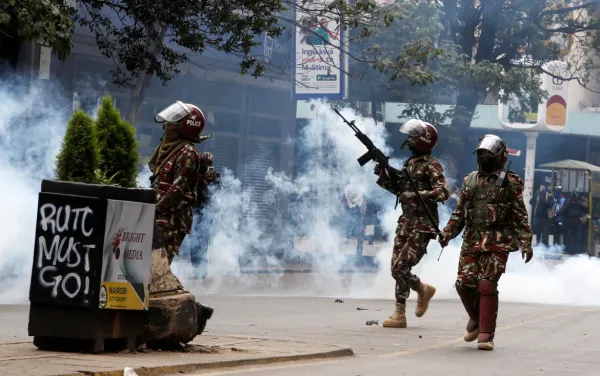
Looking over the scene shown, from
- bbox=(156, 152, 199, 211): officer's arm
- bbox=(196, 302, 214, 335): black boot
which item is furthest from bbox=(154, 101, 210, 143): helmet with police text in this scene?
bbox=(196, 302, 214, 335): black boot

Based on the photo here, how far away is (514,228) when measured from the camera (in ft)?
34.6

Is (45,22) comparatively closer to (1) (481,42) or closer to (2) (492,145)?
(2) (492,145)

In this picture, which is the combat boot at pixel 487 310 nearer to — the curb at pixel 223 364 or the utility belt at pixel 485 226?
the utility belt at pixel 485 226

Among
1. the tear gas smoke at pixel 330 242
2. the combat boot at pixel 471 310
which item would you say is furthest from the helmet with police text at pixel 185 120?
the tear gas smoke at pixel 330 242

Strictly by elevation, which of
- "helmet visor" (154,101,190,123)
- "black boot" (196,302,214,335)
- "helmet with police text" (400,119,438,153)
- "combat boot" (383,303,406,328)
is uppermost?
"helmet with police text" (400,119,438,153)

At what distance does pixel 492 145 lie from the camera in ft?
34.5

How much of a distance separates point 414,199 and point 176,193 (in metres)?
3.76

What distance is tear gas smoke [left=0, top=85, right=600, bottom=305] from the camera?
15.0 meters

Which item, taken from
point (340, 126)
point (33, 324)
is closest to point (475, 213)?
point (33, 324)

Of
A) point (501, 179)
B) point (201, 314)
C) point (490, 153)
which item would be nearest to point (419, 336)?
point (501, 179)

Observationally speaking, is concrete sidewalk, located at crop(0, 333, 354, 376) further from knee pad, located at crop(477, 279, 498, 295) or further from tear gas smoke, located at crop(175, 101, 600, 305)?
tear gas smoke, located at crop(175, 101, 600, 305)

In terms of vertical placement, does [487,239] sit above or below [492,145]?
below

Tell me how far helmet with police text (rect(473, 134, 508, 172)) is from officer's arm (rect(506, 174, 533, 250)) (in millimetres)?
166

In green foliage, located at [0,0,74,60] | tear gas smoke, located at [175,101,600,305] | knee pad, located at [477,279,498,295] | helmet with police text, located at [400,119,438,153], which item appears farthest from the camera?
tear gas smoke, located at [175,101,600,305]
